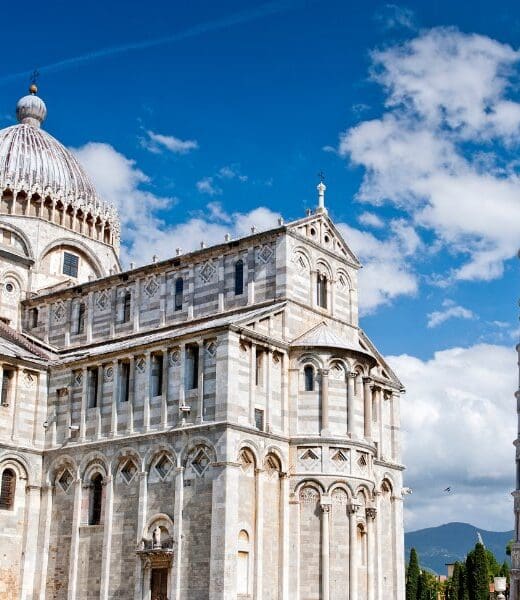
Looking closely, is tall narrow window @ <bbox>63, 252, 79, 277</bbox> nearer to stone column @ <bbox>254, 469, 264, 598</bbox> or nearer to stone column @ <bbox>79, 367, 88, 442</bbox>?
stone column @ <bbox>79, 367, 88, 442</bbox>

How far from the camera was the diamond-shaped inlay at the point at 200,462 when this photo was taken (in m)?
37.3

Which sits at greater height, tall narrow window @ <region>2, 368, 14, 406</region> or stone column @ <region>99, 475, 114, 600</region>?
tall narrow window @ <region>2, 368, 14, 406</region>

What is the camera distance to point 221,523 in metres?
35.9

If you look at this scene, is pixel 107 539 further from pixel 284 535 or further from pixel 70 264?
pixel 70 264

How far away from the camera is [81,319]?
4900cm

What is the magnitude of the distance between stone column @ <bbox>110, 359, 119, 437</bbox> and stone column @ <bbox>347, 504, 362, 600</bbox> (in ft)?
33.8

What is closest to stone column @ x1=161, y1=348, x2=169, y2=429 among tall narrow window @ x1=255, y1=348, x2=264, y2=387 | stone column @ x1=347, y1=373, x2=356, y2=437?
tall narrow window @ x1=255, y1=348, x2=264, y2=387

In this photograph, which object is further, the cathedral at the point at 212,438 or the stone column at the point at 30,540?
the stone column at the point at 30,540

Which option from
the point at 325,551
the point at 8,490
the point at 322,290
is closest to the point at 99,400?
the point at 8,490

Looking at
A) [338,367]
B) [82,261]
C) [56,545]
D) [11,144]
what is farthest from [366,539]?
[11,144]

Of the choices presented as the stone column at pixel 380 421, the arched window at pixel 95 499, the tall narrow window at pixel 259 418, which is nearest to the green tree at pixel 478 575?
the stone column at pixel 380 421

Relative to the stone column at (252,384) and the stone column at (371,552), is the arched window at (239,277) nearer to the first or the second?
the stone column at (252,384)

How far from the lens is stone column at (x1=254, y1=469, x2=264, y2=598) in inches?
1452

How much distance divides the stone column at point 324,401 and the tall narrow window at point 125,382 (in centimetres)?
819
